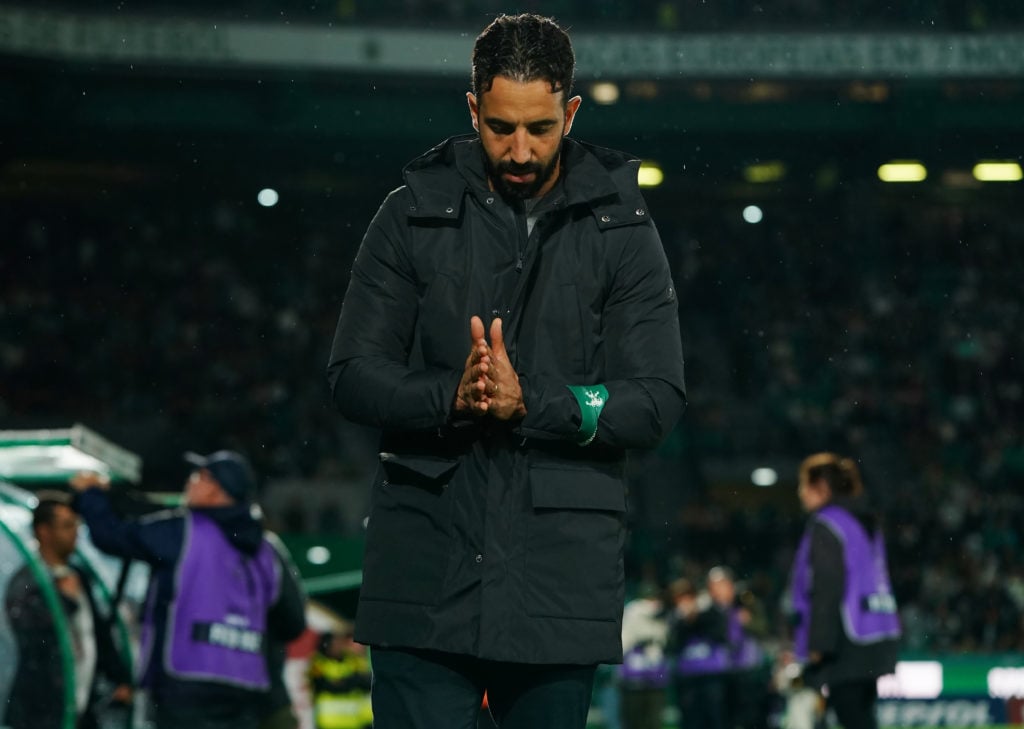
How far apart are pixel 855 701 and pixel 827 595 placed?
0.47m

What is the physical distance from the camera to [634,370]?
8.85 feet

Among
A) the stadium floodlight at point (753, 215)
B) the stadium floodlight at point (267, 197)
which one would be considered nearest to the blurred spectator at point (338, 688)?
the stadium floodlight at point (267, 197)

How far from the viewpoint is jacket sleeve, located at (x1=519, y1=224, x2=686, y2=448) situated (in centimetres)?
257

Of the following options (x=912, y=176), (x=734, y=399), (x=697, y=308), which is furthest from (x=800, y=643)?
(x=912, y=176)

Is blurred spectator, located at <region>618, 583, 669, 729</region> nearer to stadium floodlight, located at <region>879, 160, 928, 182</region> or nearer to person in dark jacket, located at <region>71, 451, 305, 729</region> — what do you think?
person in dark jacket, located at <region>71, 451, 305, 729</region>

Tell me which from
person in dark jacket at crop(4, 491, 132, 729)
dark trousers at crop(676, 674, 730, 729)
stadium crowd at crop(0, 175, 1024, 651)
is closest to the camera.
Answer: person in dark jacket at crop(4, 491, 132, 729)

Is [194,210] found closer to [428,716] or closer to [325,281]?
[325,281]

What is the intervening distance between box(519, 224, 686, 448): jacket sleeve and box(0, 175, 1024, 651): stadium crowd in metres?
14.7

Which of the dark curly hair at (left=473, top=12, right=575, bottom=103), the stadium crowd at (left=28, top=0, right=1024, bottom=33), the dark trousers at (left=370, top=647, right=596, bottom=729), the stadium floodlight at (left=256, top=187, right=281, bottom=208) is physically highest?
the stadium crowd at (left=28, top=0, right=1024, bottom=33)

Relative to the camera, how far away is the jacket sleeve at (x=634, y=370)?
2.57 meters

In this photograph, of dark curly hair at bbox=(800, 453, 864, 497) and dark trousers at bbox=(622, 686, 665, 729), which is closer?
dark curly hair at bbox=(800, 453, 864, 497)

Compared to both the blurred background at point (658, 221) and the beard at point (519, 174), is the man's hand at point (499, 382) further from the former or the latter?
the blurred background at point (658, 221)

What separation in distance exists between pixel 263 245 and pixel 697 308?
23.2 feet

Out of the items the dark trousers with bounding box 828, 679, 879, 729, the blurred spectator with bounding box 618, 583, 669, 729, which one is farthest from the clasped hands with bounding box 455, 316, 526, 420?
the blurred spectator with bounding box 618, 583, 669, 729
